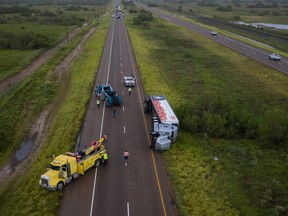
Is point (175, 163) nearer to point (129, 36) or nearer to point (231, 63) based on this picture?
point (231, 63)

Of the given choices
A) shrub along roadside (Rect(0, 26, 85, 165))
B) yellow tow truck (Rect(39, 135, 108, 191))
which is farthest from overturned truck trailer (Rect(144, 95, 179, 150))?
shrub along roadside (Rect(0, 26, 85, 165))

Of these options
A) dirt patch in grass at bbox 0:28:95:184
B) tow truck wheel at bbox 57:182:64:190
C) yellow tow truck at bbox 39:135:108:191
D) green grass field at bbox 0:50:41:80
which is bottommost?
dirt patch in grass at bbox 0:28:95:184

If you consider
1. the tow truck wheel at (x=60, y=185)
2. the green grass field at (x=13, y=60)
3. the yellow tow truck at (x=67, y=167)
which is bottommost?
the green grass field at (x=13, y=60)

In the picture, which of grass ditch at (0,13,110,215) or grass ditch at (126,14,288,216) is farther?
grass ditch at (126,14,288,216)

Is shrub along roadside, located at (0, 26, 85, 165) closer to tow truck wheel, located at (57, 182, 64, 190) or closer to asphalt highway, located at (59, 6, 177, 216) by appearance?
asphalt highway, located at (59, 6, 177, 216)

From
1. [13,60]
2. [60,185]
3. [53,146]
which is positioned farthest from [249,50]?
[60,185]

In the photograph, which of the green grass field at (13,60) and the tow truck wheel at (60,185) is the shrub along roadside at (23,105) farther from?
the tow truck wheel at (60,185)

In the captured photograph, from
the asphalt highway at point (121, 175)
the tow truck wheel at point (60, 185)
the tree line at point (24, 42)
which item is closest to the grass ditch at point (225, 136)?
the asphalt highway at point (121, 175)
